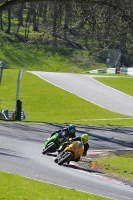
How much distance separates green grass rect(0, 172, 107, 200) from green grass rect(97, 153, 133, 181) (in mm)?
4888

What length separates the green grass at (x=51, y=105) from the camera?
34.6m

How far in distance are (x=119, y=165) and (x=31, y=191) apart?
8.00 metres

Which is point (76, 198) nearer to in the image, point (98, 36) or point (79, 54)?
point (98, 36)

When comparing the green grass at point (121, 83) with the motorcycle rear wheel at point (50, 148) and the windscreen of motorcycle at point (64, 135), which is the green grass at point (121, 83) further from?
the motorcycle rear wheel at point (50, 148)

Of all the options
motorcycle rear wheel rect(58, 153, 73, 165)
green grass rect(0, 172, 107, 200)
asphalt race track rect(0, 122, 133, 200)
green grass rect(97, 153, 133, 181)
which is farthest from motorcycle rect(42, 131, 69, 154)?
green grass rect(0, 172, 107, 200)

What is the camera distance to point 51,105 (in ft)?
132

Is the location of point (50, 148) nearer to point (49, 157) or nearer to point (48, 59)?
point (49, 157)

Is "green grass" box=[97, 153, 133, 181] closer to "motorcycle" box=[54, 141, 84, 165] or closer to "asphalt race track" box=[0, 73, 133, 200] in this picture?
"motorcycle" box=[54, 141, 84, 165]

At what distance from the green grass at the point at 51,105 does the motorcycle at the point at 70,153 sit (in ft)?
47.6

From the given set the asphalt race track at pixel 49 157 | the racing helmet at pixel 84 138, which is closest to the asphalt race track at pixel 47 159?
the asphalt race track at pixel 49 157

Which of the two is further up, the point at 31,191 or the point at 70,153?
the point at 31,191

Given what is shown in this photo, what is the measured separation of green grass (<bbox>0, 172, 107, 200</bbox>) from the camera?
11.2 m

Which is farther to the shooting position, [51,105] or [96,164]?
[51,105]

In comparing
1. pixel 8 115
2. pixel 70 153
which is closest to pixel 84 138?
pixel 70 153
